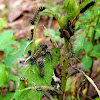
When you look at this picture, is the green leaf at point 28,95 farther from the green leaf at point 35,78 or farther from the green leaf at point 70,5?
the green leaf at point 70,5

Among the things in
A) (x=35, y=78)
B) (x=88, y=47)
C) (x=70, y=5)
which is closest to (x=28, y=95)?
(x=35, y=78)

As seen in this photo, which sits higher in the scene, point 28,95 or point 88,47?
point 88,47

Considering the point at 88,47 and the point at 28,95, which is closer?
the point at 28,95

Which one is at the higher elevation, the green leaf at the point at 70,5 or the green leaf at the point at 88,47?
the green leaf at the point at 70,5

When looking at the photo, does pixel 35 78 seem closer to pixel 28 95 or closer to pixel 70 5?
pixel 28 95

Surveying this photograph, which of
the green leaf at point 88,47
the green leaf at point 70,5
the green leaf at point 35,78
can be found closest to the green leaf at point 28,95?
the green leaf at point 35,78

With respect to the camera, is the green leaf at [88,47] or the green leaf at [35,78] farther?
the green leaf at [88,47]

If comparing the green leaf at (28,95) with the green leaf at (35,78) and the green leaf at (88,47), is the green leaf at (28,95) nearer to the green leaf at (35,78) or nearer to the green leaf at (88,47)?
the green leaf at (35,78)

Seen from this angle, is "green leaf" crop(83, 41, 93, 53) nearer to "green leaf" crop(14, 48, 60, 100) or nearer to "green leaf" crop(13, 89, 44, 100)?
"green leaf" crop(14, 48, 60, 100)

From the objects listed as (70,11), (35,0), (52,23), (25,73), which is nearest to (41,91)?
(25,73)

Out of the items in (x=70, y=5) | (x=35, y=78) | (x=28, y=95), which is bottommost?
(x=28, y=95)

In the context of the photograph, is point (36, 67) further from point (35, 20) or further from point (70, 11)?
point (70, 11)

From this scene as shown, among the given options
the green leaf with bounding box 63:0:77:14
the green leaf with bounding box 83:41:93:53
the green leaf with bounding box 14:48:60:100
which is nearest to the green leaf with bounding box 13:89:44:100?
the green leaf with bounding box 14:48:60:100

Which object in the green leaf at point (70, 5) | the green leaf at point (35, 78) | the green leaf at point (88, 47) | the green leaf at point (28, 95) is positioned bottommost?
the green leaf at point (28, 95)
